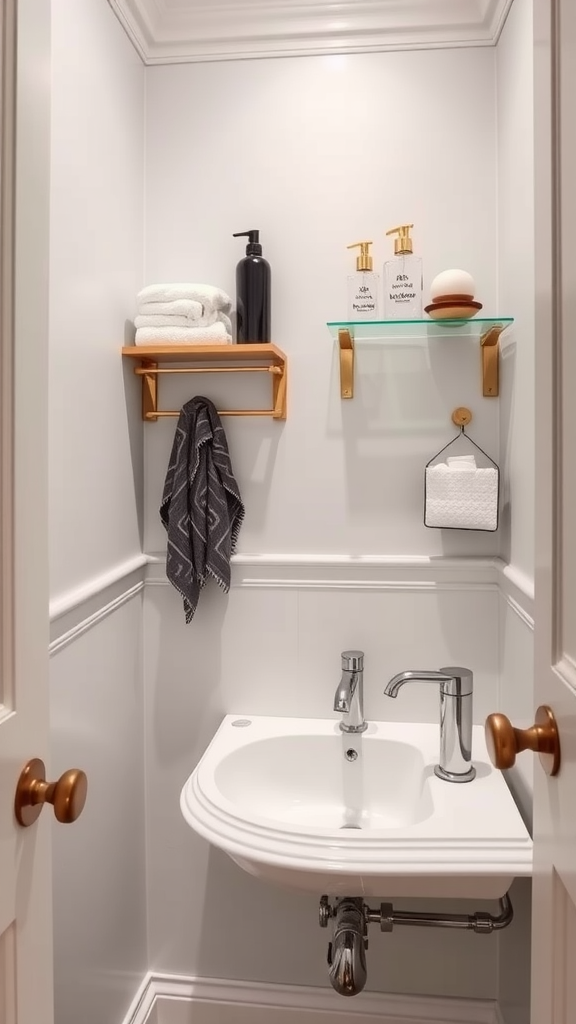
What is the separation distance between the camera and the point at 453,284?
1.53 meters

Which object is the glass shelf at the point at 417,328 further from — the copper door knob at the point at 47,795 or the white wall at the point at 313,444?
the copper door knob at the point at 47,795

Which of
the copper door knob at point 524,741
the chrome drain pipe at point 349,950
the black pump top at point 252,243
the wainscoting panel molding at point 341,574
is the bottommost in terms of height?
the chrome drain pipe at point 349,950

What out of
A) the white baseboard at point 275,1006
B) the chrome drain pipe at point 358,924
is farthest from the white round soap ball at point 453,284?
the white baseboard at point 275,1006

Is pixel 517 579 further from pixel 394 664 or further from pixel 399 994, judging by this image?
pixel 399 994

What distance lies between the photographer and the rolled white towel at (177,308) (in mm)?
1585

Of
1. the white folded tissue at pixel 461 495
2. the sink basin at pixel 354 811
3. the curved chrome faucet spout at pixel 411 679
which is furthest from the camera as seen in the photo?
the white folded tissue at pixel 461 495

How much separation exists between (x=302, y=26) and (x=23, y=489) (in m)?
1.46

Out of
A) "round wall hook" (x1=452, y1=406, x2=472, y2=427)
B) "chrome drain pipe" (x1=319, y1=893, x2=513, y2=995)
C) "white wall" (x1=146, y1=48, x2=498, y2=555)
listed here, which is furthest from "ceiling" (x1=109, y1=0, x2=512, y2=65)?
"chrome drain pipe" (x1=319, y1=893, x2=513, y2=995)

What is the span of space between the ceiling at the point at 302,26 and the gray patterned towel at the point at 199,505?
821 mm

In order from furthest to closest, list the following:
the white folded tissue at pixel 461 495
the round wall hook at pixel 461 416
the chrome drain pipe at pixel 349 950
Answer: the round wall hook at pixel 461 416
the white folded tissue at pixel 461 495
the chrome drain pipe at pixel 349 950

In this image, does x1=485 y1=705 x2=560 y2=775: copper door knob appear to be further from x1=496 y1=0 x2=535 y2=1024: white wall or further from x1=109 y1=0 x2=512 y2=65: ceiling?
x1=109 y1=0 x2=512 y2=65: ceiling

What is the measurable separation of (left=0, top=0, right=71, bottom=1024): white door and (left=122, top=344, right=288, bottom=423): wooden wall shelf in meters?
0.87

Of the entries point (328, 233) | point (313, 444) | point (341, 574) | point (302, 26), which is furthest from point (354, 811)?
point (302, 26)

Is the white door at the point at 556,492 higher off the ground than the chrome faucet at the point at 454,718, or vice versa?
the white door at the point at 556,492
